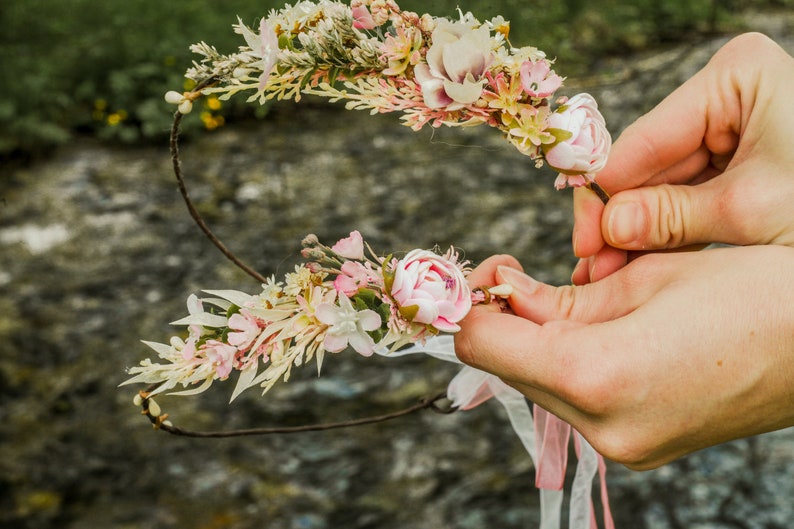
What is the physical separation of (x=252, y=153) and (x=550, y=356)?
3757mm

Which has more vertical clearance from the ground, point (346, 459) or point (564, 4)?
point (564, 4)

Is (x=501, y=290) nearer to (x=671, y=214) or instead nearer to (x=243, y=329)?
(x=671, y=214)

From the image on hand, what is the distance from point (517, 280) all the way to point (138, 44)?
165 inches

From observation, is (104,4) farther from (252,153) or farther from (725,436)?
(725,436)

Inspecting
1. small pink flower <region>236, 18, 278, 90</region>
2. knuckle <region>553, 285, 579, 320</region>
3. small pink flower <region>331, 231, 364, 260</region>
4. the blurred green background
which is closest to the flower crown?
small pink flower <region>236, 18, 278, 90</region>

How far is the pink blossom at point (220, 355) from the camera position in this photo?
45.8 inches

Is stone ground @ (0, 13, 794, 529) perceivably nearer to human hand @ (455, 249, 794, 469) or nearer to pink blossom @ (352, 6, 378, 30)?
pink blossom @ (352, 6, 378, 30)

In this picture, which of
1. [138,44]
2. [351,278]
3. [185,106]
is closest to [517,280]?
[351,278]

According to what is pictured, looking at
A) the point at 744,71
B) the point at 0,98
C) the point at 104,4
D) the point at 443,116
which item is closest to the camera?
the point at 443,116

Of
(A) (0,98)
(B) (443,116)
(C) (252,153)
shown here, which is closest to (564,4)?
(C) (252,153)

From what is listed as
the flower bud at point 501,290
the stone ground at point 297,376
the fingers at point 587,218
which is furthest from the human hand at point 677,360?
the stone ground at point 297,376

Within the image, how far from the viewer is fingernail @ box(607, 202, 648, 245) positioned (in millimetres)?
1476

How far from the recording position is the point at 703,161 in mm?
1624

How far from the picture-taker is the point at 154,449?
2.95 meters
